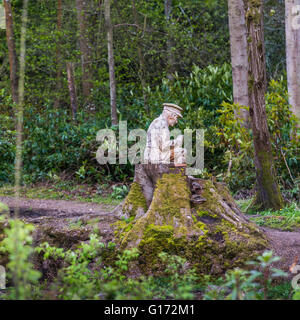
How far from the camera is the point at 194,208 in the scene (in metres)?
6.38

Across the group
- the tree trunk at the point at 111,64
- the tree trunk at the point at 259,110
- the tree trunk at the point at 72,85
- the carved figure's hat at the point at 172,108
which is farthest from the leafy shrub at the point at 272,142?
the tree trunk at the point at 72,85

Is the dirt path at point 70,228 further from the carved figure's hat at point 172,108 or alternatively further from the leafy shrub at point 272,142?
the leafy shrub at point 272,142

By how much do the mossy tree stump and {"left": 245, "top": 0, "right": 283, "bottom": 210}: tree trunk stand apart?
2.06m

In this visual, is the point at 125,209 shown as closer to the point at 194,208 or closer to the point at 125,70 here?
the point at 194,208

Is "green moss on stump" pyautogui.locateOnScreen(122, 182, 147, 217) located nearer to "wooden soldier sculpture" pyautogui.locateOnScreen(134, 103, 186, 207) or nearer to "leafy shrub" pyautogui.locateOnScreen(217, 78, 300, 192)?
"wooden soldier sculpture" pyautogui.locateOnScreen(134, 103, 186, 207)

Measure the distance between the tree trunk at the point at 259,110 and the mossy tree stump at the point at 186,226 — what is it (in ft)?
6.77

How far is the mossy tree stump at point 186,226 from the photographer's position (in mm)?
5707

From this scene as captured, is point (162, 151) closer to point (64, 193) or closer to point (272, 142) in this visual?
point (272, 142)

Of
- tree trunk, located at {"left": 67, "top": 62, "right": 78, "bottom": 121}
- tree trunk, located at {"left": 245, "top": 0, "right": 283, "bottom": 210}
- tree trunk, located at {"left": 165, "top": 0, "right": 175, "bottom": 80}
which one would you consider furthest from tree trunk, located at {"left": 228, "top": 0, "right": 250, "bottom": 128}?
tree trunk, located at {"left": 67, "top": 62, "right": 78, "bottom": 121}

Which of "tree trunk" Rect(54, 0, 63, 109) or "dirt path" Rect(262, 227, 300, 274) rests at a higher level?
"tree trunk" Rect(54, 0, 63, 109)

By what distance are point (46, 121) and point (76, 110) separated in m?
1.29

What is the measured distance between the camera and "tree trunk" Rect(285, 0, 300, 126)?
11.1 m
